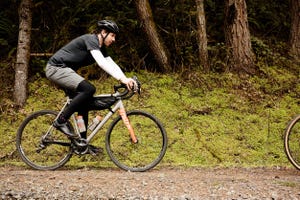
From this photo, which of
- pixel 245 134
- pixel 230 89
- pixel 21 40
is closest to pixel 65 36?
pixel 21 40

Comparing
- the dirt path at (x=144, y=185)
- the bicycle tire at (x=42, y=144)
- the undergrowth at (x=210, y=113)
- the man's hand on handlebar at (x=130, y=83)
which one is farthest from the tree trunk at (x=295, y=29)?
the bicycle tire at (x=42, y=144)

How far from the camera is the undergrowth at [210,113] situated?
841 centimetres

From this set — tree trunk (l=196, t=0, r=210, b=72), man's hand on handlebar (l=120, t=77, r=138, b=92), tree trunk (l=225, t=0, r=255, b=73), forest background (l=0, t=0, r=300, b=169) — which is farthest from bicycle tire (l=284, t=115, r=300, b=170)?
tree trunk (l=196, t=0, r=210, b=72)

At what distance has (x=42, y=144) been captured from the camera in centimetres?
742

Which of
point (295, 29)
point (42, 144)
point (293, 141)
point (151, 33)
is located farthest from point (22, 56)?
point (295, 29)

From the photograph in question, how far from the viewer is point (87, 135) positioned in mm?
7297

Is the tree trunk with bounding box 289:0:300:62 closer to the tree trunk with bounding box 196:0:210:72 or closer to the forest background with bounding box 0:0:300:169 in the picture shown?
the forest background with bounding box 0:0:300:169

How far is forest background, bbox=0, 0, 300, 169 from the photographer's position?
9.02 m

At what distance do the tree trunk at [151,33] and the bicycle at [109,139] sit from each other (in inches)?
164

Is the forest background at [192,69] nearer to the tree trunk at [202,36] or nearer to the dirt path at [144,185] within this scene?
the tree trunk at [202,36]

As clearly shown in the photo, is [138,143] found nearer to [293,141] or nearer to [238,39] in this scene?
[293,141]

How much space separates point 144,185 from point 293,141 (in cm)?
279

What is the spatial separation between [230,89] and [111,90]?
291cm

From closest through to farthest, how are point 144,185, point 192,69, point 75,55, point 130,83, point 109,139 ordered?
point 144,185 → point 130,83 → point 75,55 → point 109,139 → point 192,69
